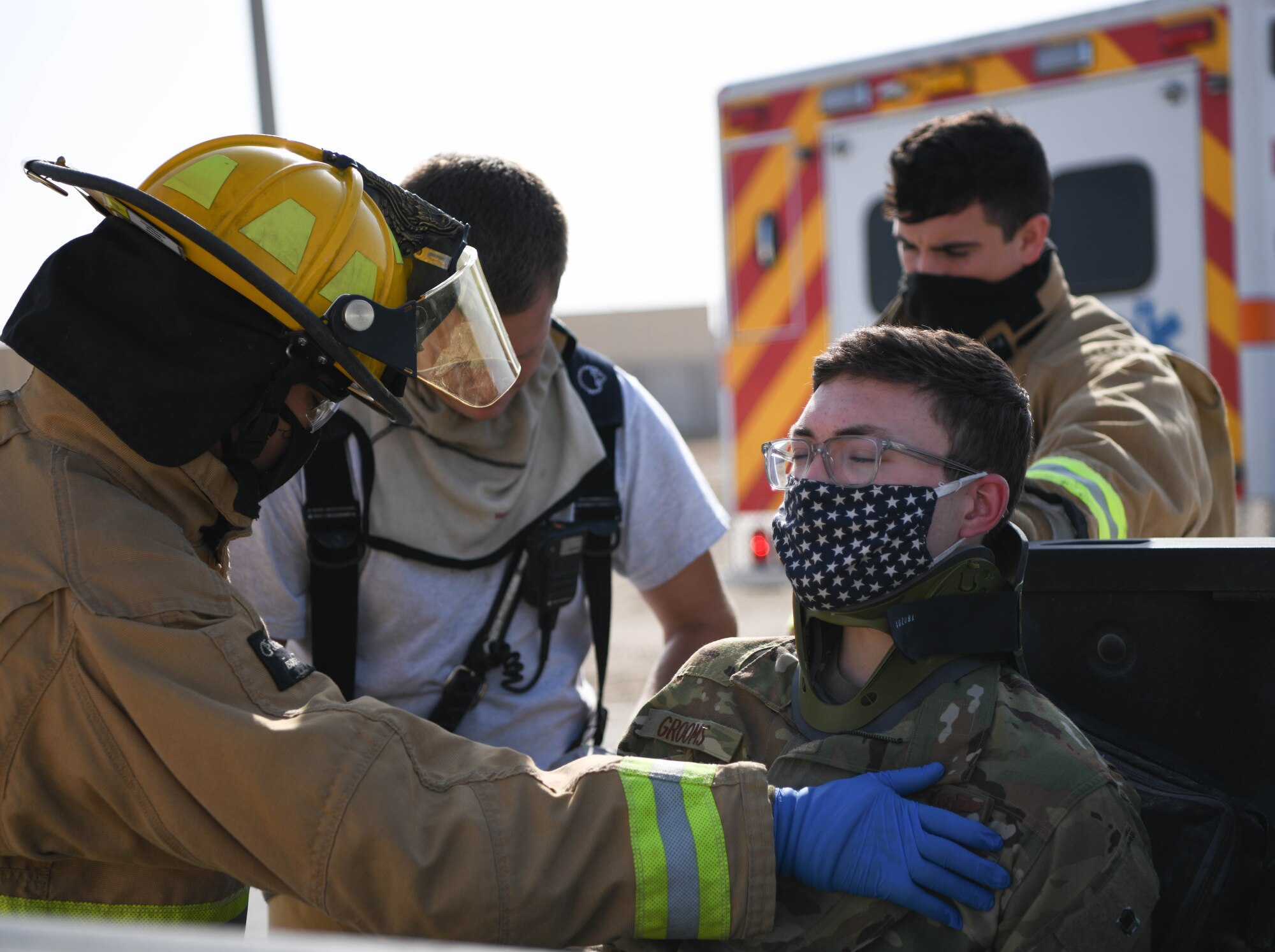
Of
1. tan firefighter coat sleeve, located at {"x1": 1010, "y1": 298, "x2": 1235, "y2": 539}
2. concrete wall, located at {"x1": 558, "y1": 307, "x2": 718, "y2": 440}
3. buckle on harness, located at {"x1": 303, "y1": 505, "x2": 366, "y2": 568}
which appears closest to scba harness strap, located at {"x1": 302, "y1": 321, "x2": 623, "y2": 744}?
buckle on harness, located at {"x1": 303, "y1": 505, "x2": 366, "y2": 568}

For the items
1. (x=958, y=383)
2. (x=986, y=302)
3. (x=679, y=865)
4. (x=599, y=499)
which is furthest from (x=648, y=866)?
(x=986, y=302)

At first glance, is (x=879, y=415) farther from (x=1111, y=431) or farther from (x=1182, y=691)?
(x=1111, y=431)

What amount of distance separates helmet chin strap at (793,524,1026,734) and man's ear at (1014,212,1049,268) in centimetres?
144

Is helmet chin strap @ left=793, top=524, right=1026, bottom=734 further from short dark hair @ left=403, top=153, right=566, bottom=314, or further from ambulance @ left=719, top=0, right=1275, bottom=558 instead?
ambulance @ left=719, top=0, right=1275, bottom=558

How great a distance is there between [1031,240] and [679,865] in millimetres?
2199

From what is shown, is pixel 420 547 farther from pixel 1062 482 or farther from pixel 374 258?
pixel 1062 482

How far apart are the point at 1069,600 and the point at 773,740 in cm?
62

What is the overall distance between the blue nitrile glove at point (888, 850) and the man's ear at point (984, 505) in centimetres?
51

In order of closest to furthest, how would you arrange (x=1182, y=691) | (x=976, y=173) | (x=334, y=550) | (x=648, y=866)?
(x=648, y=866) → (x=1182, y=691) → (x=334, y=550) → (x=976, y=173)

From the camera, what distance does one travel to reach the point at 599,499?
2.81m

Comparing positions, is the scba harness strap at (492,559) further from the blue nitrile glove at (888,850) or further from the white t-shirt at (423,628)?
the blue nitrile glove at (888,850)

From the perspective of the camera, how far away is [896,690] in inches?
78.6

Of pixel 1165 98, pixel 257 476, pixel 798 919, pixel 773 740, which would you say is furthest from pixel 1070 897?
pixel 1165 98

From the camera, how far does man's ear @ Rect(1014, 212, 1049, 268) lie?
3.28m
